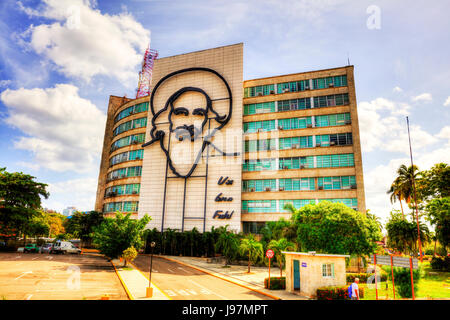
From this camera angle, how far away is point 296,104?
47.7 metres

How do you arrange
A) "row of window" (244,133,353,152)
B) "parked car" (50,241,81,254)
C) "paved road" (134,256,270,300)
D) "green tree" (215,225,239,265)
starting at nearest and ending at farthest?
"paved road" (134,256,270,300) < "green tree" (215,225,239,265) < "row of window" (244,133,353,152) < "parked car" (50,241,81,254)

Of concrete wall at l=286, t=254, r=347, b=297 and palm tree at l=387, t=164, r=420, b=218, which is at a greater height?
palm tree at l=387, t=164, r=420, b=218

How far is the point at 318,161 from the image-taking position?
146 feet

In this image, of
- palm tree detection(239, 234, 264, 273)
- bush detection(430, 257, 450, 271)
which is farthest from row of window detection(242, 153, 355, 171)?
bush detection(430, 257, 450, 271)

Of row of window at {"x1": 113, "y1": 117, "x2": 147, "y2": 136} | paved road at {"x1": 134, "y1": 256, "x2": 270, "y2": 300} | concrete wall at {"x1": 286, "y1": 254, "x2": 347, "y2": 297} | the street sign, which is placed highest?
row of window at {"x1": 113, "y1": 117, "x2": 147, "y2": 136}

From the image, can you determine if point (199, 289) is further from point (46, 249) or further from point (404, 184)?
point (404, 184)

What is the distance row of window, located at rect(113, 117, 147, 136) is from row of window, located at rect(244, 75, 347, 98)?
71.5 feet

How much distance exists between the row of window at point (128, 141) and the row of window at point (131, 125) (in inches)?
76.3

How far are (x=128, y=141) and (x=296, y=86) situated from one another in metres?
35.4

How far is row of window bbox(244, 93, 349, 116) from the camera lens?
150 ft

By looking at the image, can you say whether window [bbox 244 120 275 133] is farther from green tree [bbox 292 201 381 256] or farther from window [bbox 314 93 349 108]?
green tree [bbox 292 201 381 256]

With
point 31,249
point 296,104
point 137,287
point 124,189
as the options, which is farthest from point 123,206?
point 296,104

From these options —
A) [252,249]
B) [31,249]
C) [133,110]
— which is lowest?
[31,249]
